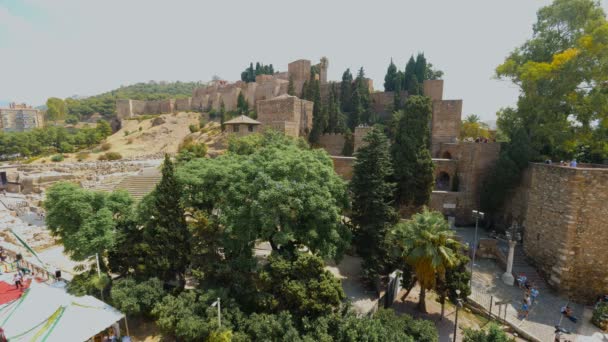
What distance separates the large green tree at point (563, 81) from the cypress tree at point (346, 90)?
18.6 m

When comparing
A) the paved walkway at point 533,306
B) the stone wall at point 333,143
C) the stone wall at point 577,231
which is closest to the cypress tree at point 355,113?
the stone wall at point 333,143

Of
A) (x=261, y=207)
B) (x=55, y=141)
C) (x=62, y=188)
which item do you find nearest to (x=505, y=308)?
(x=261, y=207)

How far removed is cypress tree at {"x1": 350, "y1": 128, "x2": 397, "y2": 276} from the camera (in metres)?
11.7

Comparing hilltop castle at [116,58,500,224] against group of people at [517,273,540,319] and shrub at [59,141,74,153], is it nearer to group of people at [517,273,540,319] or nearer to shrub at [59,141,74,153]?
group of people at [517,273,540,319]

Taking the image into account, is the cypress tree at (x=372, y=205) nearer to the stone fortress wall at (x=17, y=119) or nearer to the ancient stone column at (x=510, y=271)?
the ancient stone column at (x=510, y=271)

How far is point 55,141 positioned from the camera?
4316cm

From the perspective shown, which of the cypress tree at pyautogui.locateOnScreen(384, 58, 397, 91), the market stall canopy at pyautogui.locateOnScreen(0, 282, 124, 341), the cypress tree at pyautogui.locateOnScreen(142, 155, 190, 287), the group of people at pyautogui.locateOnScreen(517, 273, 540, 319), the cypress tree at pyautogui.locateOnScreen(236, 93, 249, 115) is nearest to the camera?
the market stall canopy at pyautogui.locateOnScreen(0, 282, 124, 341)

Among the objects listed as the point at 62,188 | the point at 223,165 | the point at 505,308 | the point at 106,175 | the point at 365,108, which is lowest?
the point at 505,308

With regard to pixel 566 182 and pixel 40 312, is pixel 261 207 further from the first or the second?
pixel 566 182

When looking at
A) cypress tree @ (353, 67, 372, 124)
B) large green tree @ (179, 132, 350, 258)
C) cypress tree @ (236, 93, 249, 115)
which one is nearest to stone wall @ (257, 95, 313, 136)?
cypress tree @ (353, 67, 372, 124)

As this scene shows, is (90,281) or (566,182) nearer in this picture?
(90,281)

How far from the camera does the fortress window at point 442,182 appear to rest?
19.3 meters

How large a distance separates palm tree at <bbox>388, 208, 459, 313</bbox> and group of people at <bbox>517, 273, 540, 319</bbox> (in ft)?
12.7

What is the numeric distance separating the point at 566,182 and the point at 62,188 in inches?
782
